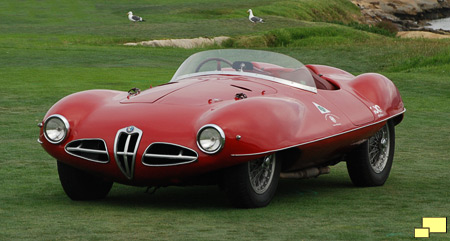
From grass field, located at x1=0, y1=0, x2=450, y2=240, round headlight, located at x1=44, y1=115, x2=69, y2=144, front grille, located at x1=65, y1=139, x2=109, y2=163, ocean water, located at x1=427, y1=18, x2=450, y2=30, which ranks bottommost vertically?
ocean water, located at x1=427, y1=18, x2=450, y2=30

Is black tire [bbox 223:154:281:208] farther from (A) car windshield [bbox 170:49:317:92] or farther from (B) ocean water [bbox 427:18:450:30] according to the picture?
(B) ocean water [bbox 427:18:450:30]

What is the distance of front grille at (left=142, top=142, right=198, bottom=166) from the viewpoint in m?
7.42

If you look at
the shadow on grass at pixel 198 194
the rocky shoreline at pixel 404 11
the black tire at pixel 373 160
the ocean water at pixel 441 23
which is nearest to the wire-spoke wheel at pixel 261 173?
the shadow on grass at pixel 198 194

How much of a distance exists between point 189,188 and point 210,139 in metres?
1.86

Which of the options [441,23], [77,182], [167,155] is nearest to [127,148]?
[167,155]

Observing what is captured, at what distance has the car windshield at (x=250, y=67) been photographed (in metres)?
9.24

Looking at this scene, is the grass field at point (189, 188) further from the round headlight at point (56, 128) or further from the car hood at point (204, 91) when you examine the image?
the car hood at point (204, 91)

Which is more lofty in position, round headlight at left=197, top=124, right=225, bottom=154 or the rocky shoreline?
round headlight at left=197, top=124, right=225, bottom=154

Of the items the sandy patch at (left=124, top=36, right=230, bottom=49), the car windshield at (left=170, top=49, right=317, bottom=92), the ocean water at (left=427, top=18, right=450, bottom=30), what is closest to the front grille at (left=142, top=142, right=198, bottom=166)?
the car windshield at (left=170, top=49, right=317, bottom=92)

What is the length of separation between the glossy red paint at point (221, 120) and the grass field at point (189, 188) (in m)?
0.39

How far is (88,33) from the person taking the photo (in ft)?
151

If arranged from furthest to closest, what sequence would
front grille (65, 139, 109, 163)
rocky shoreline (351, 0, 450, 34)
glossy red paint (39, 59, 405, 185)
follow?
rocky shoreline (351, 0, 450, 34)
front grille (65, 139, 109, 163)
glossy red paint (39, 59, 405, 185)

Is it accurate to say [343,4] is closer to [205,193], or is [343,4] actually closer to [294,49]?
[294,49]

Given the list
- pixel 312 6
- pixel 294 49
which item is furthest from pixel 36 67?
pixel 312 6
